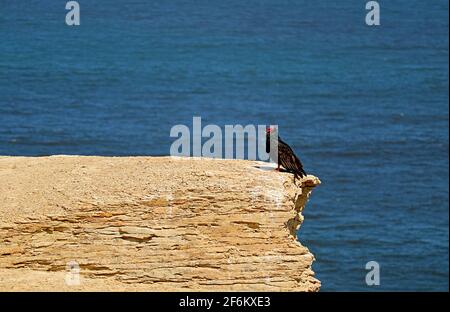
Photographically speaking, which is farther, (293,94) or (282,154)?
(293,94)

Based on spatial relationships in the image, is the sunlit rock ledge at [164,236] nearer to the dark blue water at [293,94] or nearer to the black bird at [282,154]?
the black bird at [282,154]

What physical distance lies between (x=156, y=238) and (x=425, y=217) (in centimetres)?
6465

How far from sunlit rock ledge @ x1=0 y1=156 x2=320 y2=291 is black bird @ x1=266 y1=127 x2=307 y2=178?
85 cm

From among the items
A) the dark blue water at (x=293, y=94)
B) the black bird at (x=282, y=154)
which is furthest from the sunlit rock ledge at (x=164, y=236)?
the dark blue water at (x=293, y=94)

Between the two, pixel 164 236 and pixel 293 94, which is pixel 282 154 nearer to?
pixel 164 236

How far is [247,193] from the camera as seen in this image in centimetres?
2953

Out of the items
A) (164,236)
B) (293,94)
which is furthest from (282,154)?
(293,94)

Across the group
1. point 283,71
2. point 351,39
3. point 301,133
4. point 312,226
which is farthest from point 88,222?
point 351,39

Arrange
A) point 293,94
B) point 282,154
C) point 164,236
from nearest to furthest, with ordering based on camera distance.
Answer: point 164,236 < point 282,154 < point 293,94

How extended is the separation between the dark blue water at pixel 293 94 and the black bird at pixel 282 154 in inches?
1582

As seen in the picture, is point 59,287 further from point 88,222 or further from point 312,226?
point 312,226

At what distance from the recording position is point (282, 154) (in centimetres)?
3077

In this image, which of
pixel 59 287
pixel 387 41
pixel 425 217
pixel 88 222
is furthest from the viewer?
pixel 387 41

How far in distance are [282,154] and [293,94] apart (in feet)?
263
